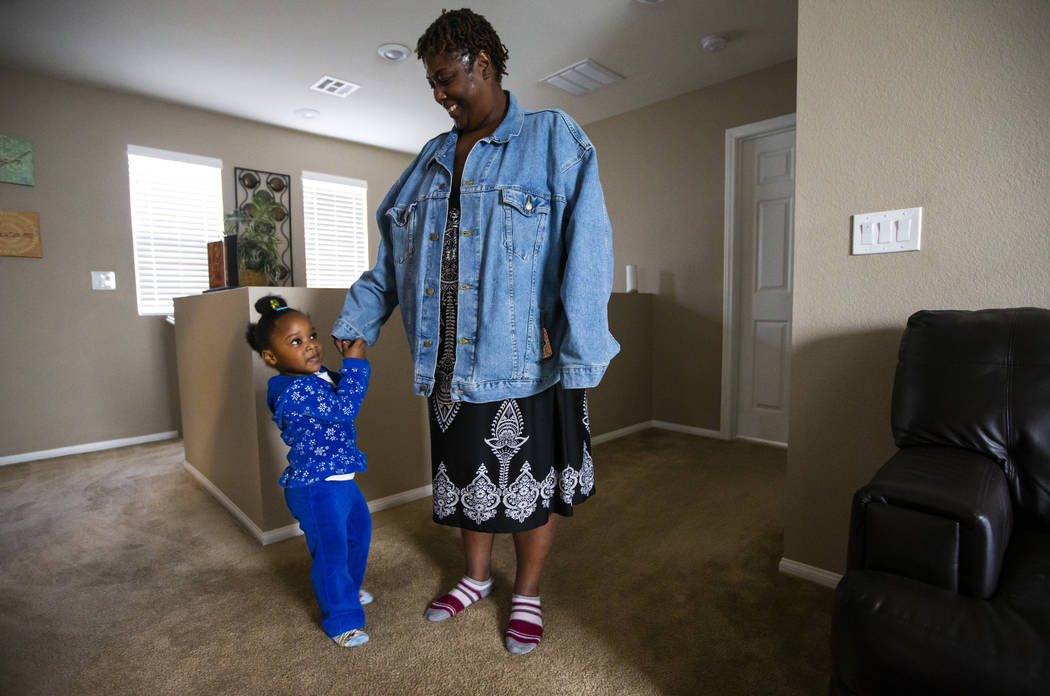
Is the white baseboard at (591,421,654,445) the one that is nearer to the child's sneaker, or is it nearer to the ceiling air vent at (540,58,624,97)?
the child's sneaker

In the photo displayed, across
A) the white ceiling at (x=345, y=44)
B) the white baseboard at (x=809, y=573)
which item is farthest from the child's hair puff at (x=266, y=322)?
the white ceiling at (x=345, y=44)

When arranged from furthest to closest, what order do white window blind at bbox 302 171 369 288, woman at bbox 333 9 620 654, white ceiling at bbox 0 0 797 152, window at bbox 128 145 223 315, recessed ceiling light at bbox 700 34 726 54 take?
white window blind at bbox 302 171 369 288, window at bbox 128 145 223 315, recessed ceiling light at bbox 700 34 726 54, white ceiling at bbox 0 0 797 152, woman at bbox 333 9 620 654

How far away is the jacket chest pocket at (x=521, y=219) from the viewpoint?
3.83 feet

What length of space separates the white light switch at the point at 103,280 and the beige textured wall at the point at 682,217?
343 centimetres

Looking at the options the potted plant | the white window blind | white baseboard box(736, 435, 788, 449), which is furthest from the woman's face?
the white window blind

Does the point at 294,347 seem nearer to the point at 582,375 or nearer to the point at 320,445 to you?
the point at 320,445

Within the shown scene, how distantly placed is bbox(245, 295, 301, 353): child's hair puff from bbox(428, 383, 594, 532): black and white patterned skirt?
0.45 metres

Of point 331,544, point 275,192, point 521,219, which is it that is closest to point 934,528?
point 521,219

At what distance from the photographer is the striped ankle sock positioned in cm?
146

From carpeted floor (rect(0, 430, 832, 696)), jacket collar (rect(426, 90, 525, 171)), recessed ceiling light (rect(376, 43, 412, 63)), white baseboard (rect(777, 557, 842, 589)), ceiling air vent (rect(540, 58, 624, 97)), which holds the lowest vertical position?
carpeted floor (rect(0, 430, 832, 696))

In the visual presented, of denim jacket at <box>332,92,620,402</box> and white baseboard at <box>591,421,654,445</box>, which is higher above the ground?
denim jacket at <box>332,92,620,402</box>

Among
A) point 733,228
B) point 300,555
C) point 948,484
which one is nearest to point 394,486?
point 300,555

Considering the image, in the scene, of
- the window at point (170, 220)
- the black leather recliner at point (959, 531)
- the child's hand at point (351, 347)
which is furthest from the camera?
the window at point (170, 220)

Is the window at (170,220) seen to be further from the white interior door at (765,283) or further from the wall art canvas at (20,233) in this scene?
the white interior door at (765,283)
